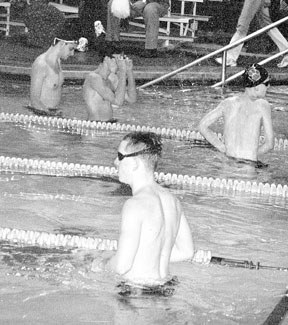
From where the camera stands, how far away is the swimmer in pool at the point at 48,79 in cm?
1068

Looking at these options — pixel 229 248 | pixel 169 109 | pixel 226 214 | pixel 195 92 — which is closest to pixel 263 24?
pixel 195 92

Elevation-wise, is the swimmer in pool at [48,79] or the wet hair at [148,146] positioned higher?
the wet hair at [148,146]

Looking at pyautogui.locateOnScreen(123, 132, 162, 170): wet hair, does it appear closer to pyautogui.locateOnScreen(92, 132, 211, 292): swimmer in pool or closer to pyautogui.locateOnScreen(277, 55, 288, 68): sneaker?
pyautogui.locateOnScreen(92, 132, 211, 292): swimmer in pool

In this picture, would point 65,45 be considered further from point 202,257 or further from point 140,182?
point 140,182

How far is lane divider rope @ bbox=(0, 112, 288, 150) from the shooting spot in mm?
10188

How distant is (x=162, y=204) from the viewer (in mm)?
4801

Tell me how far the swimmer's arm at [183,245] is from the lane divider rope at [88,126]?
5.21 meters

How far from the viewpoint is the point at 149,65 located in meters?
14.0

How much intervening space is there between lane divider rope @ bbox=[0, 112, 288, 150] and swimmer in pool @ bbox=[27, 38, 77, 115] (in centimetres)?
32

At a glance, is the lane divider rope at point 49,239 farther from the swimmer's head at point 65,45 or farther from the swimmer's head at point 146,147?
the swimmer's head at point 65,45

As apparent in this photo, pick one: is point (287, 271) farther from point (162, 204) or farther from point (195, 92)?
Answer: point (195, 92)

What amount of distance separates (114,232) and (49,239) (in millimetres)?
644

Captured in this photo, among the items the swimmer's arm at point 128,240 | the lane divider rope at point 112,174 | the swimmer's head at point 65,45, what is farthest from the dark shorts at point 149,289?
the swimmer's head at point 65,45

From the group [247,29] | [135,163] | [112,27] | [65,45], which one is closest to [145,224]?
[135,163]
